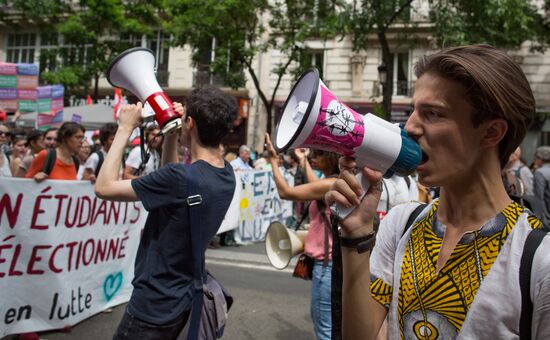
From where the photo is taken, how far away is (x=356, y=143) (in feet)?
3.87

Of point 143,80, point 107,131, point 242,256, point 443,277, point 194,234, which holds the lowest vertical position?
point 242,256

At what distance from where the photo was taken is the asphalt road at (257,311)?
4.32 metres

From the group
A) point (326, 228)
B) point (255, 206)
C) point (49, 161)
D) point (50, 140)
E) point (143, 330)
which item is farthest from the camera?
point (255, 206)

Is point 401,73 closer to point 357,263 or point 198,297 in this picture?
point 198,297

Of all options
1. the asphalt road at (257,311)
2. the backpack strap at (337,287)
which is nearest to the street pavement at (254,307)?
the asphalt road at (257,311)

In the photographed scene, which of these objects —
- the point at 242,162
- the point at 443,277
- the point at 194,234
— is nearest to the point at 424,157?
the point at 443,277

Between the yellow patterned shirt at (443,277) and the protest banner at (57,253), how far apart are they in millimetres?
3296

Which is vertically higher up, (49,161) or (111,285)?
(49,161)

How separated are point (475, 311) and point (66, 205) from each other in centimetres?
371

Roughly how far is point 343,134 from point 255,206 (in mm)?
8507

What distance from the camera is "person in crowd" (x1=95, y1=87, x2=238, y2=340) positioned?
85.7 inches

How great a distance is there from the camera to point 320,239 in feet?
10.5

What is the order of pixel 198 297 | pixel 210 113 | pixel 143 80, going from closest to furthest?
pixel 198 297, pixel 210 113, pixel 143 80

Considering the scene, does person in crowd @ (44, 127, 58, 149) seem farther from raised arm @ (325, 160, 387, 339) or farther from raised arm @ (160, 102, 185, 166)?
raised arm @ (325, 160, 387, 339)
